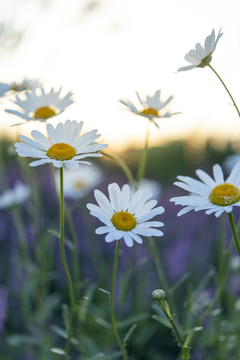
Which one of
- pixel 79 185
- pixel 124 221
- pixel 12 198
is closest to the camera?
pixel 124 221

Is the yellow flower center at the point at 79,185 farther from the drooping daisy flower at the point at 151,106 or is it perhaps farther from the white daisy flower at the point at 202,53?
the white daisy flower at the point at 202,53

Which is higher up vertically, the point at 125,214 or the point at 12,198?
the point at 12,198

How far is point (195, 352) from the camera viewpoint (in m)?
2.49

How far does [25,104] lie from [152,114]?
0.41 metres

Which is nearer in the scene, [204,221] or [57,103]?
[57,103]

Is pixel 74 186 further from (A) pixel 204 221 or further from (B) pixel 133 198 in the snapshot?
(B) pixel 133 198

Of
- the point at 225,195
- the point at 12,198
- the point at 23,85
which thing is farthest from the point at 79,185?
the point at 225,195

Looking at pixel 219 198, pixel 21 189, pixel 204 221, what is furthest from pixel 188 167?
pixel 219 198

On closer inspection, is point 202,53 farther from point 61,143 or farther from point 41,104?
point 41,104

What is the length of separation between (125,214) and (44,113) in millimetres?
509

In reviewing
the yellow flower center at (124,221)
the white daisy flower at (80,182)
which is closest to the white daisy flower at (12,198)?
the white daisy flower at (80,182)

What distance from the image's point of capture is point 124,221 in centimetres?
111

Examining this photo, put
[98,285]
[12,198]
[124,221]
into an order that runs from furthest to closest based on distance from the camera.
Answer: [98,285]
[12,198]
[124,221]

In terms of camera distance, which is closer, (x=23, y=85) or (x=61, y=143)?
(x=61, y=143)
